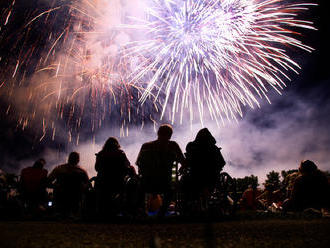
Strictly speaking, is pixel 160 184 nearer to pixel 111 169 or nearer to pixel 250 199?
pixel 111 169

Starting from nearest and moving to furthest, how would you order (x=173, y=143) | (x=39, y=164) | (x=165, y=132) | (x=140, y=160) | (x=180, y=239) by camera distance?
(x=180, y=239)
(x=140, y=160)
(x=173, y=143)
(x=165, y=132)
(x=39, y=164)

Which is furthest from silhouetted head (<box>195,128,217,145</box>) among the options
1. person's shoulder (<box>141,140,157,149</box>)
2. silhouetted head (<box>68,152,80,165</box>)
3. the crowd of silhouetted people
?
silhouetted head (<box>68,152,80,165</box>)

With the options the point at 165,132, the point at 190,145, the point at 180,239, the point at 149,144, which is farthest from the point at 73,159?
the point at 180,239

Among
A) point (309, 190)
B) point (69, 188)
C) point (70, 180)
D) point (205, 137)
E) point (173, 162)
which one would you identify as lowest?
point (309, 190)

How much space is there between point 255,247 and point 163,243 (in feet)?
2.55

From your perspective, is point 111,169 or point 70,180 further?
point 70,180

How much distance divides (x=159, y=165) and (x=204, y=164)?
85 centimetres

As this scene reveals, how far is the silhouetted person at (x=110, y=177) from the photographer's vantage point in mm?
4023

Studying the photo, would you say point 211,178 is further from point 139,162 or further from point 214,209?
point 139,162

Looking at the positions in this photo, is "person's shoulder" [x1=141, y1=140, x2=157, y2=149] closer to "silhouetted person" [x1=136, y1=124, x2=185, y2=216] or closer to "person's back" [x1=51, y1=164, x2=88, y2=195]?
"silhouetted person" [x1=136, y1=124, x2=185, y2=216]

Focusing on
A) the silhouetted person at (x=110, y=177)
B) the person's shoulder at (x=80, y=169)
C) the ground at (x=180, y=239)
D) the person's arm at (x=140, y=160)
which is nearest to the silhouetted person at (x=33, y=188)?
the person's shoulder at (x=80, y=169)

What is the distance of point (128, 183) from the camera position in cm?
421

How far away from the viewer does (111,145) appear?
4418 millimetres

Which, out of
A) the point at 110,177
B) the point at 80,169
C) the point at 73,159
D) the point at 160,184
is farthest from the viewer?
the point at 73,159
